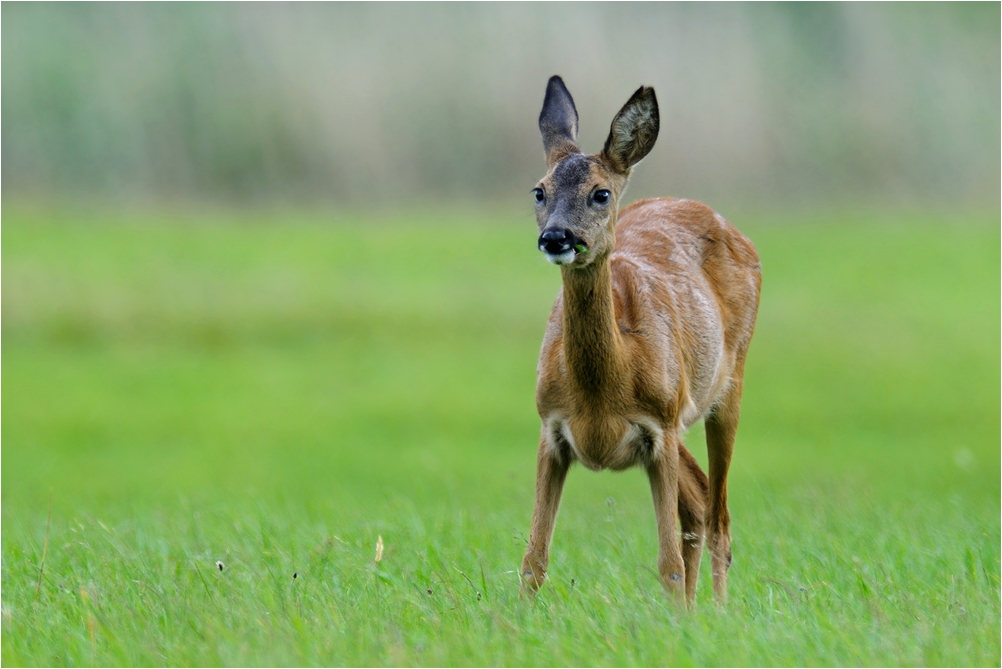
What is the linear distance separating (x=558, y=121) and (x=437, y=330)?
15.1m

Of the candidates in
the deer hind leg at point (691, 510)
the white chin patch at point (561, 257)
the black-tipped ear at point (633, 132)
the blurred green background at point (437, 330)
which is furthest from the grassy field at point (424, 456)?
the black-tipped ear at point (633, 132)

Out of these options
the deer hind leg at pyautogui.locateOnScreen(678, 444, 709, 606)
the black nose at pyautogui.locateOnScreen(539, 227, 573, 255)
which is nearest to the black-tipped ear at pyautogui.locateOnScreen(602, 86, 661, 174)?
the black nose at pyautogui.locateOnScreen(539, 227, 573, 255)

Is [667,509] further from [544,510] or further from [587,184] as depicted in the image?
[587,184]

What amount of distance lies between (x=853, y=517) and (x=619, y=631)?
11.1 feet

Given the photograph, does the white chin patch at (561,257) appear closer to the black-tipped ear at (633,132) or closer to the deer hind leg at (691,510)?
the black-tipped ear at (633,132)

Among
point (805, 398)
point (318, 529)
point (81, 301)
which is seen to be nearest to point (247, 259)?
point (81, 301)

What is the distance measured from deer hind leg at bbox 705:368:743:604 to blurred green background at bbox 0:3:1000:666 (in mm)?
168

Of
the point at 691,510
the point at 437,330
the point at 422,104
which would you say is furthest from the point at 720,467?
the point at 422,104

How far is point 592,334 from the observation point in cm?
569

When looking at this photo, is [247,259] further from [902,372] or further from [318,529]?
[318,529]

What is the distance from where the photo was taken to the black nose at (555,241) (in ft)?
17.4

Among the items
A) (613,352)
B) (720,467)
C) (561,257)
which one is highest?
(561,257)

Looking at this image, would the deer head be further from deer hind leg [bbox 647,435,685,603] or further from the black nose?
deer hind leg [bbox 647,435,685,603]

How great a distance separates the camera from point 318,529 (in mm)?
A: 7156
